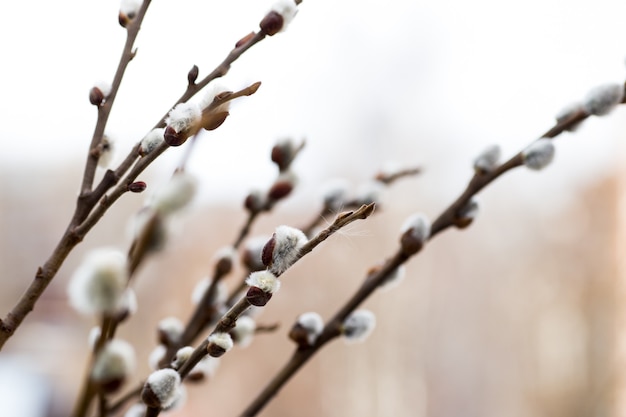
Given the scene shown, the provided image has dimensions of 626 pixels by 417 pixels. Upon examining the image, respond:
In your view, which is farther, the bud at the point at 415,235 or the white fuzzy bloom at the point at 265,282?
the bud at the point at 415,235

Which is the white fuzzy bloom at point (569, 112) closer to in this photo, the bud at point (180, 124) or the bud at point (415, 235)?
the bud at point (415, 235)

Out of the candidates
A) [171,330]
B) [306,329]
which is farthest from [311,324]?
[171,330]

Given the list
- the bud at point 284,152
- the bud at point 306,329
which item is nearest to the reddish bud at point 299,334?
the bud at point 306,329

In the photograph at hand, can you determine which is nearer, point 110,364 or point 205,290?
point 110,364

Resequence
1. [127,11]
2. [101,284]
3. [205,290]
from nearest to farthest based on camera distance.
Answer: [101,284], [127,11], [205,290]

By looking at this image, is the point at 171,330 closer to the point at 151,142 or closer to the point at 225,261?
the point at 225,261

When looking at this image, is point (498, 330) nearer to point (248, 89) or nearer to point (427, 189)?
point (427, 189)

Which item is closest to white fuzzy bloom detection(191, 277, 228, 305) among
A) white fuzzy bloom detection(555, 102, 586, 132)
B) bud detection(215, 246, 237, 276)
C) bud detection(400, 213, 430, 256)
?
bud detection(215, 246, 237, 276)
